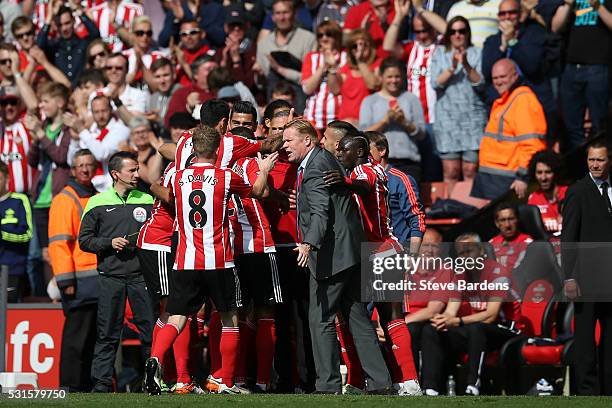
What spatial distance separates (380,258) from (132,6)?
32.1 ft

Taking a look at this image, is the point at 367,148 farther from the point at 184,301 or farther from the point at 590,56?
the point at 590,56

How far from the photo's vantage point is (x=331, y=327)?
1046cm

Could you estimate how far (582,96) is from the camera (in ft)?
49.9

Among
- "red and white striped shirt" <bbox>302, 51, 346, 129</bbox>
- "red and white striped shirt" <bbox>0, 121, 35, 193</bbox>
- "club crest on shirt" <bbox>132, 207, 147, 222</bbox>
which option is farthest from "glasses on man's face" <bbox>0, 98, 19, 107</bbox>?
"club crest on shirt" <bbox>132, 207, 147, 222</bbox>

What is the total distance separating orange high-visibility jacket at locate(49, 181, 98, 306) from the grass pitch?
9.39ft

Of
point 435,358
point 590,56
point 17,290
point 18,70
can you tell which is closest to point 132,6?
point 18,70

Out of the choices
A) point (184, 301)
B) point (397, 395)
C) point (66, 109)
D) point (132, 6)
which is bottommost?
point (397, 395)

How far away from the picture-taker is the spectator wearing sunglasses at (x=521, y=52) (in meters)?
15.3

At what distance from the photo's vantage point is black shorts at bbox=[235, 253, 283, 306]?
11008 mm

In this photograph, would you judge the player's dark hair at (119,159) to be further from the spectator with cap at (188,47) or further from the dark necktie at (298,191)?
the spectator with cap at (188,47)

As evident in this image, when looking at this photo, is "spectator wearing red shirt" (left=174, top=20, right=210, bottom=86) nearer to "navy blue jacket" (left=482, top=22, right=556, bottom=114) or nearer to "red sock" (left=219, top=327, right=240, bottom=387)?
"navy blue jacket" (left=482, top=22, right=556, bottom=114)

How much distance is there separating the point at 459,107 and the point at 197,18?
4.88 m

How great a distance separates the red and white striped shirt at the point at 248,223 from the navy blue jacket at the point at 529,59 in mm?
5201

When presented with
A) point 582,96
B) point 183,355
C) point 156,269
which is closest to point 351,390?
point 183,355
